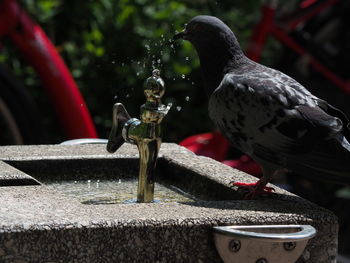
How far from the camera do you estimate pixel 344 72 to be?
275 inches

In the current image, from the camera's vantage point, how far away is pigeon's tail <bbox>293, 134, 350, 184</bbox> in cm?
304

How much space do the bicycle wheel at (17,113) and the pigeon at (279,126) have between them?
2801 mm

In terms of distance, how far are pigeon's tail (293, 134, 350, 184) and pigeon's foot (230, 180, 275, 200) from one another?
16 centimetres

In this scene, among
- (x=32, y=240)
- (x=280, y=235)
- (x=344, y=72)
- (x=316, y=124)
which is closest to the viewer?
(x=32, y=240)

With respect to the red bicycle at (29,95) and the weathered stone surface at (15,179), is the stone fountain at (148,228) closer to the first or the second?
the weathered stone surface at (15,179)

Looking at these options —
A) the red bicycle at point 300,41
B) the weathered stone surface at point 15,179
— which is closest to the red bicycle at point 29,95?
the red bicycle at point 300,41

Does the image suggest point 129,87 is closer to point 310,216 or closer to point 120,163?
point 120,163

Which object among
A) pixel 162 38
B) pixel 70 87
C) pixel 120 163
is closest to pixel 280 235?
pixel 120 163

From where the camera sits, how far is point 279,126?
10.1ft

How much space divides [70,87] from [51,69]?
192 millimetres

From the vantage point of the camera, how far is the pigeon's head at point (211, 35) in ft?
11.2

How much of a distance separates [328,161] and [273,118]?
0.25 metres

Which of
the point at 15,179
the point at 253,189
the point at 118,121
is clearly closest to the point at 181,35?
the point at 118,121

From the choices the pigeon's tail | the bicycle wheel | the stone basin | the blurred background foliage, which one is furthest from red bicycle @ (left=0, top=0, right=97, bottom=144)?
the pigeon's tail
